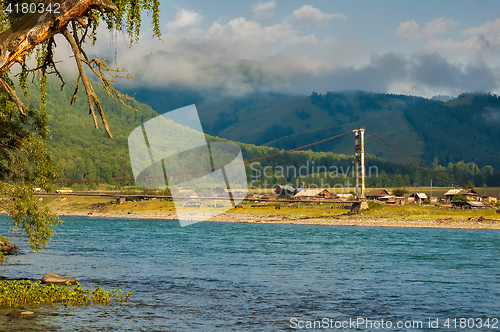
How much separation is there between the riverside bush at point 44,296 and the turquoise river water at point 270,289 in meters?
0.72

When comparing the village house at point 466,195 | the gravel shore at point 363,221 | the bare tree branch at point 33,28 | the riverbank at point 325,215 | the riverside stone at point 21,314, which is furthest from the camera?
the village house at point 466,195

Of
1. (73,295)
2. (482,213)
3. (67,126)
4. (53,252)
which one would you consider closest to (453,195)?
(482,213)

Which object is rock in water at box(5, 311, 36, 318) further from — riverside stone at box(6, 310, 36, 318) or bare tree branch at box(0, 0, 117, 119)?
bare tree branch at box(0, 0, 117, 119)

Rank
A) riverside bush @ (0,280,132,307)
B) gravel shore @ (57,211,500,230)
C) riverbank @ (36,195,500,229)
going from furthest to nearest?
riverbank @ (36,195,500,229), gravel shore @ (57,211,500,230), riverside bush @ (0,280,132,307)

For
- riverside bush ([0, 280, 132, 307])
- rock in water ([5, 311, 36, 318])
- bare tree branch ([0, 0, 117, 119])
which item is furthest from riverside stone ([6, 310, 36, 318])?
bare tree branch ([0, 0, 117, 119])

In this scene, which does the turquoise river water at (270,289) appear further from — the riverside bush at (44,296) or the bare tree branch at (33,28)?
the bare tree branch at (33,28)

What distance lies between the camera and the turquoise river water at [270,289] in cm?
1352

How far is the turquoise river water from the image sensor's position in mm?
13523

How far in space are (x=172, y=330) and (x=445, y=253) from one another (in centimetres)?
3123

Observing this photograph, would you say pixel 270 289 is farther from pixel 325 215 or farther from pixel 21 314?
pixel 325 215

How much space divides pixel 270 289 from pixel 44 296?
902 centimetres

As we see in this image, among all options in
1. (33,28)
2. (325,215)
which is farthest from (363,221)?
(33,28)

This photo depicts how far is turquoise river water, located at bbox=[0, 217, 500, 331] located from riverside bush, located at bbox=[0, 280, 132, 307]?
0.72 meters

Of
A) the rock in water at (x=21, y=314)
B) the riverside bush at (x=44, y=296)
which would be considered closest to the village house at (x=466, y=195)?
the riverside bush at (x=44, y=296)
